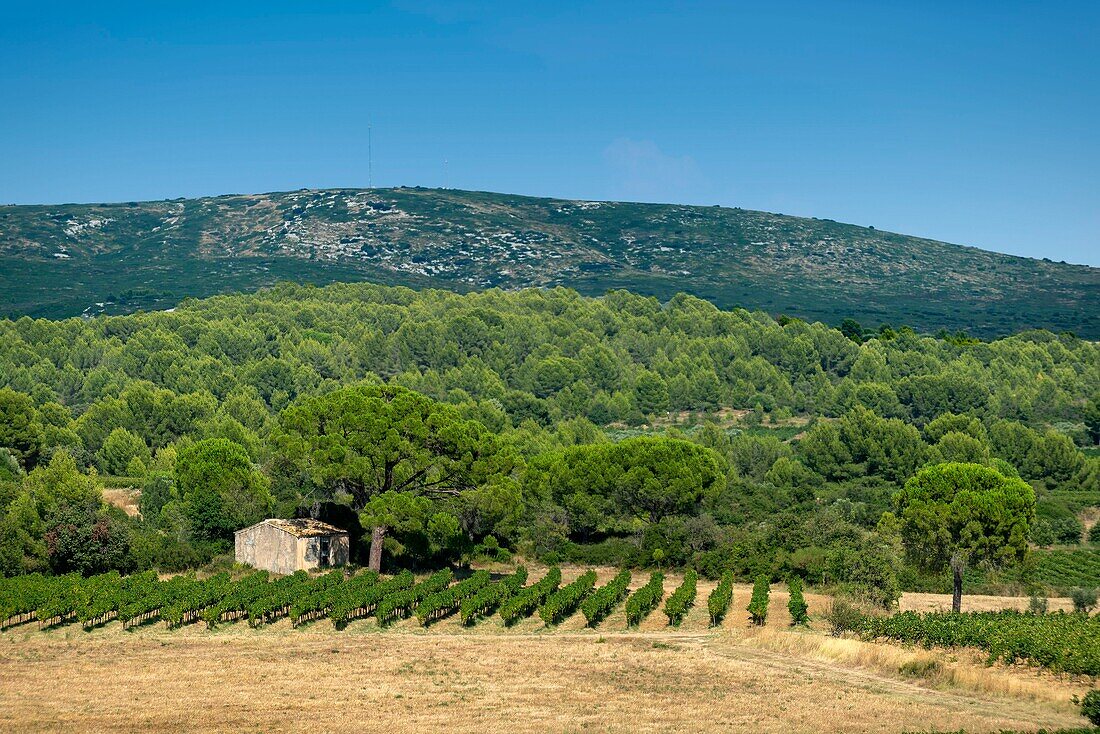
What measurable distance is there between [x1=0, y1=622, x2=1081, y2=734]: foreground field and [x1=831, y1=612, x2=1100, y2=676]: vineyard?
1675mm

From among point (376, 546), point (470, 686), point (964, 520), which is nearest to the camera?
point (470, 686)

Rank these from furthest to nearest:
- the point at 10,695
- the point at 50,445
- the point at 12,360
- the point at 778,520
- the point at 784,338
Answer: the point at 784,338, the point at 12,360, the point at 50,445, the point at 778,520, the point at 10,695

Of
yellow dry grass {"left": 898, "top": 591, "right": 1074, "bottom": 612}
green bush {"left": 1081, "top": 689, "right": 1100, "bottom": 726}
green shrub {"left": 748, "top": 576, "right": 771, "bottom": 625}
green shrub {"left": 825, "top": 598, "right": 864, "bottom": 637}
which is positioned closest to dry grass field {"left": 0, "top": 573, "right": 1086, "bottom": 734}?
green bush {"left": 1081, "top": 689, "right": 1100, "bottom": 726}

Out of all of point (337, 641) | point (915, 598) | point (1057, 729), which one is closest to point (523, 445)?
point (915, 598)

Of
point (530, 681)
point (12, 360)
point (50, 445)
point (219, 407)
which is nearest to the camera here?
point (530, 681)

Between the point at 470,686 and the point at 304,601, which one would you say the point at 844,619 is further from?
the point at 304,601

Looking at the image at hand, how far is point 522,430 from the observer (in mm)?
99438

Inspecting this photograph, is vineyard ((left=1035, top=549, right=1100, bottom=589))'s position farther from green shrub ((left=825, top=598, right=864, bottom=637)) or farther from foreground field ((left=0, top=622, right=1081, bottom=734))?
foreground field ((left=0, top=622, right=1081, bottom=734))

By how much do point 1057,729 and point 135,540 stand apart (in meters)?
45.7

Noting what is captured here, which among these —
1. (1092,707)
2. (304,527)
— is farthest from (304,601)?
(1092,707)

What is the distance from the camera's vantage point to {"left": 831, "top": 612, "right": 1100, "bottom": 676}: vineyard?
3616 cm

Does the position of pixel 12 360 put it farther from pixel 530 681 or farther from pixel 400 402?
pixel 530 681

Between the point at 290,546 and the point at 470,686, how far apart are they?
2412cm

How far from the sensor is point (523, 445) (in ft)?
306
